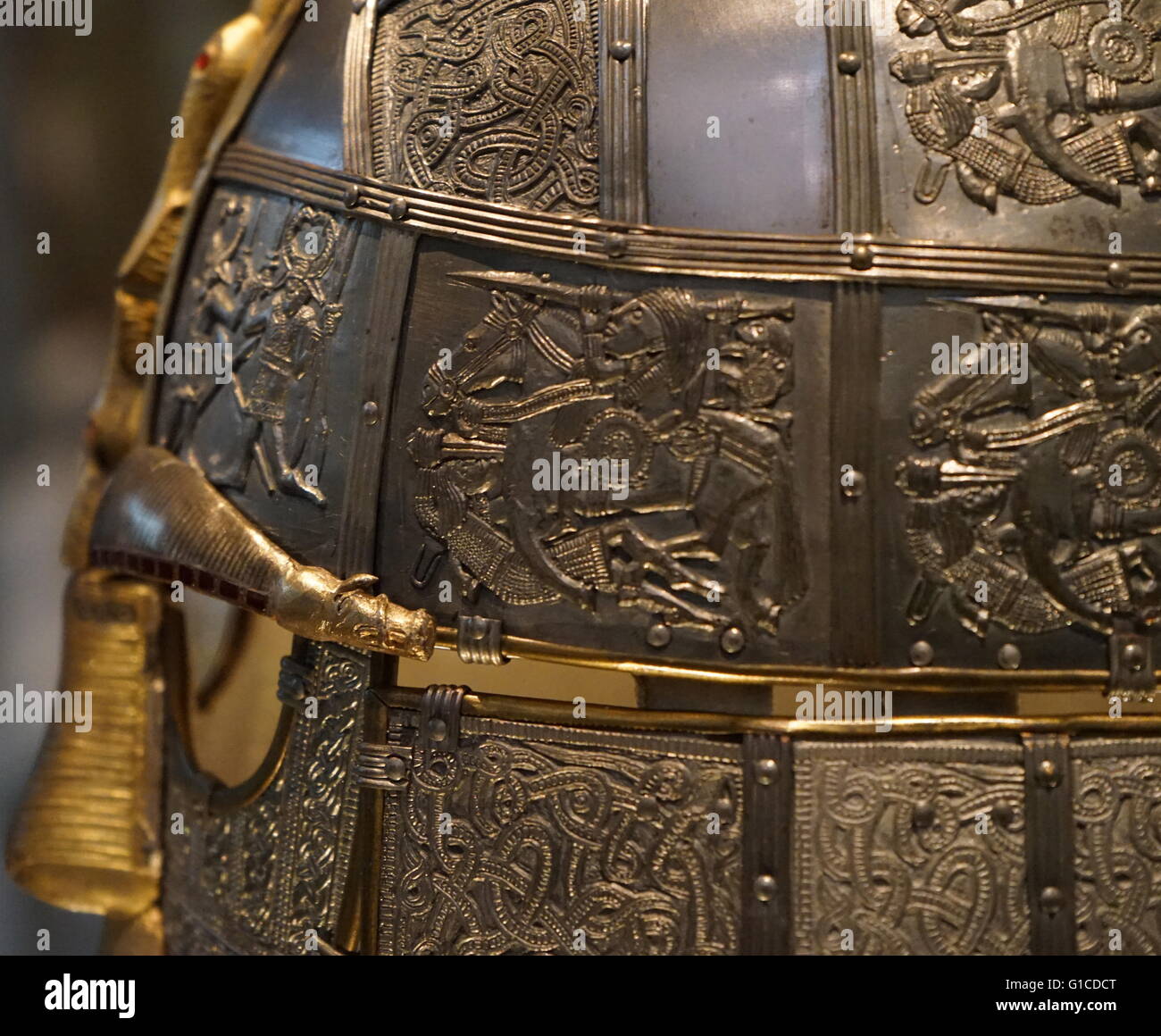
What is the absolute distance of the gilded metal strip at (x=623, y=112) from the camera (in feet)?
6.84

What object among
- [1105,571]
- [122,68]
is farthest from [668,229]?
[122,68]

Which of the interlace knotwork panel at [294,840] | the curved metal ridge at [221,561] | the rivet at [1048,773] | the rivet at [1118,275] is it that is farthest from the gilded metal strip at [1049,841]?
the interlace knotwork panel at [294,840]

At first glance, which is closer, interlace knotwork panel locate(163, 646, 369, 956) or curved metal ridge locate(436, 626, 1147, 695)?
curved metal ridge locate(436, 626, 1147, 695)

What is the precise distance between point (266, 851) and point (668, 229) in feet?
3.95

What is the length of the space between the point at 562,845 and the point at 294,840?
49cm

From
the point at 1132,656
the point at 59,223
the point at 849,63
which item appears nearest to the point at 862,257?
the point at 849,63

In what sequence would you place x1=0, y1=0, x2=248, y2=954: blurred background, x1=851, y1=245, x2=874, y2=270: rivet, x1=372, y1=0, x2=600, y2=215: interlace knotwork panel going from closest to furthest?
x1=851, y1=245, x2=874, y2=270: rivet
x1=372, y1=0, x2=600, y2=215: interlace knotwork panel
x1=0, y1=0, x2=248, y2=954: blurred background

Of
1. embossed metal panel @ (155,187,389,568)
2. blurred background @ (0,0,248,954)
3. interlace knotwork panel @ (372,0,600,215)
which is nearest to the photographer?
interlace knotwork panel @ (372,0,600,215)

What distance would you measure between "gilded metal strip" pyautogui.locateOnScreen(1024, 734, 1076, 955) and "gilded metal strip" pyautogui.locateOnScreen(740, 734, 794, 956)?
1.11 ft

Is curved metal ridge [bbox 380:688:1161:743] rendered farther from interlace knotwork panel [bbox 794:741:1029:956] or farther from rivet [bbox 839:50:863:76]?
rivet [bbox 839:50:863:76]

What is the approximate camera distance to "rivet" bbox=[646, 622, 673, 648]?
6.84ft

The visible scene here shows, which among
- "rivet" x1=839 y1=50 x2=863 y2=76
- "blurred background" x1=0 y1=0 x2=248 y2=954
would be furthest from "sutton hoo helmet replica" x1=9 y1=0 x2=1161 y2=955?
"blurred background" x1=0 y1=0 x2=248 y2=954

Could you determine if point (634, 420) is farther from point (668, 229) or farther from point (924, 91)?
point (924, 91)

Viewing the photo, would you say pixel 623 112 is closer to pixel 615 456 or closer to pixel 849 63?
pixel 849 63
